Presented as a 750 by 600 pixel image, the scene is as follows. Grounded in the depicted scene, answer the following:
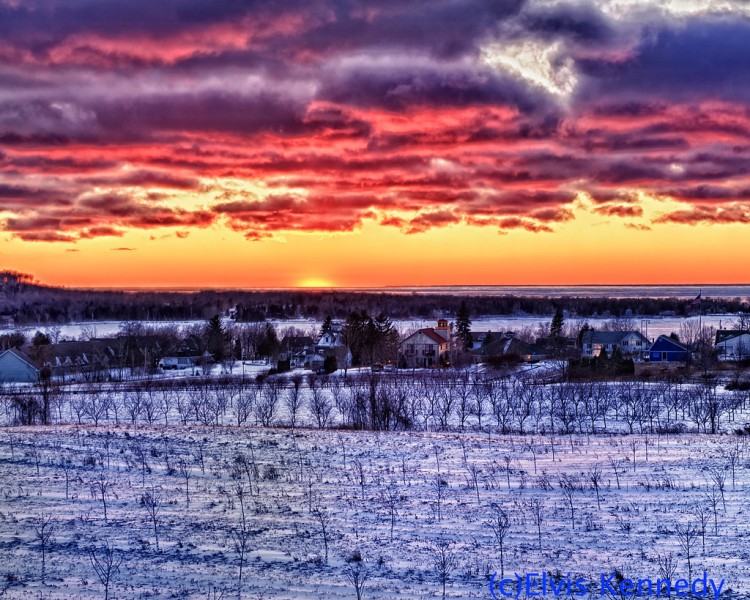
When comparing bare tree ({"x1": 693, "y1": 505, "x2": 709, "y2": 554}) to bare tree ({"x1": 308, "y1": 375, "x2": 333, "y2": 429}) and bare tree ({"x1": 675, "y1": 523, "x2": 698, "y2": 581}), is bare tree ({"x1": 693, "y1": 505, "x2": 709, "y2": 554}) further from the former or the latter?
bare tree ({"x1": 308, "y1": 375, "x2": 333, "y2": 429})

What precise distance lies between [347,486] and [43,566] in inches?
322

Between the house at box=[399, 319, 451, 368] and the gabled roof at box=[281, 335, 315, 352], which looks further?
the gabled roof at box=[281, 335, 315, 352]

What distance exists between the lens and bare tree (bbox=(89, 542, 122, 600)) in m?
12.7

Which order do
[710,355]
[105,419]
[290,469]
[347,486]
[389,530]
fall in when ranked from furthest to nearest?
[710,355]
[105,419]
[290,469]
[347,486]
[389,530]

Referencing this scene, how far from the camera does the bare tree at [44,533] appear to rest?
46.1 ft

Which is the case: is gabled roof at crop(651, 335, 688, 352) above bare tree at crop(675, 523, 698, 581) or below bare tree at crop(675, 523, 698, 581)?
below

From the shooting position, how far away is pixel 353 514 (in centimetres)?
1667

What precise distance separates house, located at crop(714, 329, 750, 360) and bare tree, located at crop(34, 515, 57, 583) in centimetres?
7696

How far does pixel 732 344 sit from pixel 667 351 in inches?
425

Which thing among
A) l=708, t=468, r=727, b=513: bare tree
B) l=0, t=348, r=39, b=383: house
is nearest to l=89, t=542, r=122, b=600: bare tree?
l=708, t=468, r=727, b=513: bare tree

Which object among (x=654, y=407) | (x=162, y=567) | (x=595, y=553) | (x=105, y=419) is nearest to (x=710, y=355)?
(x=654, y=407)

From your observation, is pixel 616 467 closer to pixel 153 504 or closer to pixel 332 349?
pixel 153 504

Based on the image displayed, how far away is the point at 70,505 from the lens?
57.4ft

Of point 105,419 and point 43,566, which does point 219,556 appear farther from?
point 105,419
